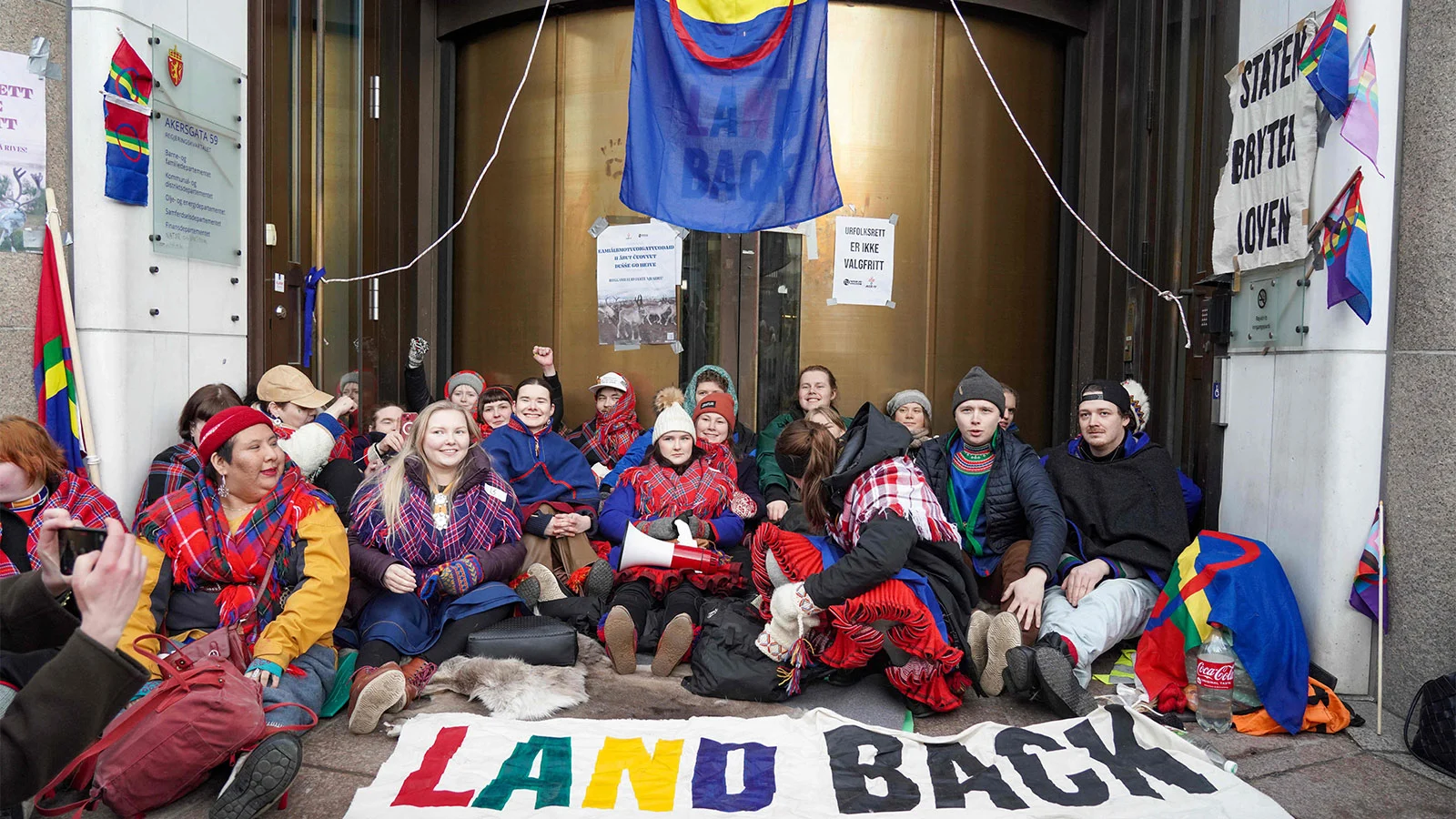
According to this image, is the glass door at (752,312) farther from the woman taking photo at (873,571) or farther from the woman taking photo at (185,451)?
the woman taking photo at (185,451)

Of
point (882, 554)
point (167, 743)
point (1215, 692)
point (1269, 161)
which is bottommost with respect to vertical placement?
point (1215, 692)

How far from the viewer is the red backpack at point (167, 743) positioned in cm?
294

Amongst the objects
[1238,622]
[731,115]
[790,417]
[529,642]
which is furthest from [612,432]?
[1238,622]

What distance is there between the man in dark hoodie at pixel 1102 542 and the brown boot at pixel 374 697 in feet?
7.70

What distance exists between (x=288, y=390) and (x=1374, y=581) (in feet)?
16.0

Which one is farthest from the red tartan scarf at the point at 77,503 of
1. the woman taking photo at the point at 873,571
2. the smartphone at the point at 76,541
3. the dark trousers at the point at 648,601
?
the woman taking photo at the point at 873,571

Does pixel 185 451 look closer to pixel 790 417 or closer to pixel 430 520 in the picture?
pixel 430 520

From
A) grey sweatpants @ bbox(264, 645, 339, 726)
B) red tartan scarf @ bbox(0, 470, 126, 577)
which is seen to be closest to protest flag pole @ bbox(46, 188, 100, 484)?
red tartan scarf @ bbox(0, 470, 126, 577)

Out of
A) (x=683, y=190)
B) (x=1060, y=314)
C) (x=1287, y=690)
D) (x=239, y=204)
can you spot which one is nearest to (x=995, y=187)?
(x=1060, y=314)

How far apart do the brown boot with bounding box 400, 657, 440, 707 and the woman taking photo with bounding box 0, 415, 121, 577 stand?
121 centimetres

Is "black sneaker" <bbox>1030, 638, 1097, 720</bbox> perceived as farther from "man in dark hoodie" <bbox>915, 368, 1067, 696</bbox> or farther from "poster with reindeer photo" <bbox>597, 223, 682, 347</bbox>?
"poster with reindeer photo" <bbox>597, 223, 682, 347</bbox>

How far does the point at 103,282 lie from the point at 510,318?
333 centimetres

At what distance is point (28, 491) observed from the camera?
344 centimetres

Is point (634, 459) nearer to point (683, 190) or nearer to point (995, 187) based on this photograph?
point (683, 190)
